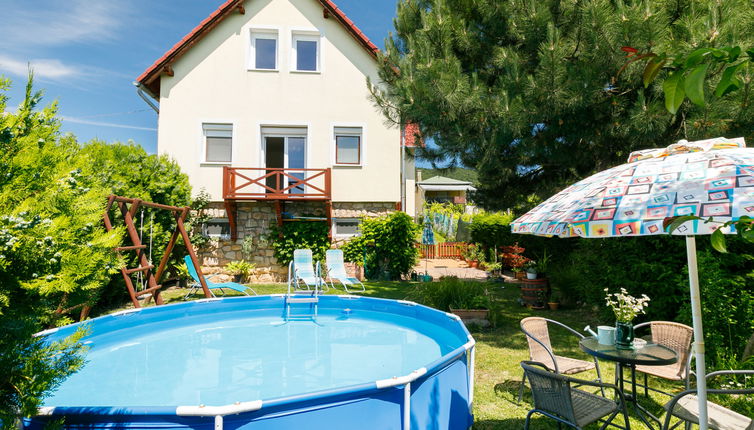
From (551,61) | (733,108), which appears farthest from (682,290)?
(551,61)

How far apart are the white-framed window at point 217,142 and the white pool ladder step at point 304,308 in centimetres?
597

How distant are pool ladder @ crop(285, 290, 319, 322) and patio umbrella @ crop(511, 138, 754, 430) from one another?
22.7ft

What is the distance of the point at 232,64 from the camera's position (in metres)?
13.1

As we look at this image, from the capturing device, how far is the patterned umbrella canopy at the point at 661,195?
225cm

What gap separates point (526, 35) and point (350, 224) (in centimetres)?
860

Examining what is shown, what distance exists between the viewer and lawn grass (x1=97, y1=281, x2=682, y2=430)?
4031 millimetres

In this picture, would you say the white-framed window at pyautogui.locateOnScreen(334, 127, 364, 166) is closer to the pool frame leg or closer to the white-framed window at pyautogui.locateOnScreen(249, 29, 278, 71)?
the white-framed window at pyautogui.locateOnScreen(249, 29, 278, 71)

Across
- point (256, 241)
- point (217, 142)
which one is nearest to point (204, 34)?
point (217, 142)

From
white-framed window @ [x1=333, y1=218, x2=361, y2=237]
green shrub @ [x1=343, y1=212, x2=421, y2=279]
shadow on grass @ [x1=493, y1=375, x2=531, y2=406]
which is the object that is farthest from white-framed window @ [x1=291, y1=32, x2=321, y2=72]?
shadow on grass @ [x1=493, y1=375, x2=531, y2=406]

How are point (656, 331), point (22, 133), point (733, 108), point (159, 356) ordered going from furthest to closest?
point (159, 356) → point (733, 108) → point (656, 331) → point (22, 133)

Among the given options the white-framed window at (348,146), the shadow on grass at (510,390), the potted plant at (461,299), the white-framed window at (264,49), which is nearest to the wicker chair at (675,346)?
the shadow on grass at (510,390)

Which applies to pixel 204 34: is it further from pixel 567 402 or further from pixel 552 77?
pixel 567 402

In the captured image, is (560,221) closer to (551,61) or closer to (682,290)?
(551,61)

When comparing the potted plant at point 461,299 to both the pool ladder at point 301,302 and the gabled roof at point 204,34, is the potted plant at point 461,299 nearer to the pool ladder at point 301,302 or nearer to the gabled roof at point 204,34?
the pool ladder at point 301,302
